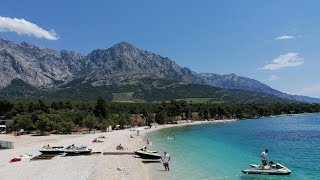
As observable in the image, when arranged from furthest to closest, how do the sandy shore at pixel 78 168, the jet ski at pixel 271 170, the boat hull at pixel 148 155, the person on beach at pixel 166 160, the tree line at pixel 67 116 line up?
the tree line at pixel 67 116 → the boat hull at pixel 148 155 → the person on beach at pixel 166 160 → the jet ski at pixel 271 170 → the sandy shore at pixel 78 168

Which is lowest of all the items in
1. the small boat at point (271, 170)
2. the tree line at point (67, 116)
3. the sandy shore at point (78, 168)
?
the small boat at point (271, 170)

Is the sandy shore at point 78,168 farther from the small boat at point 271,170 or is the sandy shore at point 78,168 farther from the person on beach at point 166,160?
the small boat at point 271,170

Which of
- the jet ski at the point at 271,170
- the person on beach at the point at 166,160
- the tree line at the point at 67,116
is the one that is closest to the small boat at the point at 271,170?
the jet ski at the point at 271,170

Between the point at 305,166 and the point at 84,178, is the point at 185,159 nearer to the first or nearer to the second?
the point at 305,166

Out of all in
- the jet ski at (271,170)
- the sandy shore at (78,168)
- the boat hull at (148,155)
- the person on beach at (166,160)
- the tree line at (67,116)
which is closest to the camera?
the sandy shore at (78,168)

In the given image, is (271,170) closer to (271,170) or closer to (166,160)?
(271,170)

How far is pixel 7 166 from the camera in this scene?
46.9 metres

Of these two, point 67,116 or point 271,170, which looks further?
point 67,116

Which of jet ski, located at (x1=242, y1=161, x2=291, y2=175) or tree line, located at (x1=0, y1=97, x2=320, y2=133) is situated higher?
tree line, located at (x1=0, y1=97, x2=320, y2=133)

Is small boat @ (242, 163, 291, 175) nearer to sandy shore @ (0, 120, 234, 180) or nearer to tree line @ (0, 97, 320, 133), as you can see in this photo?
sandy shore @ (0, 120, 234, 180)

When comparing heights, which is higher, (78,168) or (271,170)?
(78,168)

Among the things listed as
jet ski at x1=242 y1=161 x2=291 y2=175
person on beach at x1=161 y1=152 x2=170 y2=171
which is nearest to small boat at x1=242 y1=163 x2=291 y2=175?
jet ski at x1=242 y1=161 x2=291 y2=175

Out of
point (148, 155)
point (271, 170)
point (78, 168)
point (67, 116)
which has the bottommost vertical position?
point (271, 170)

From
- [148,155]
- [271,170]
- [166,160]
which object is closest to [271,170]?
[271,170]
